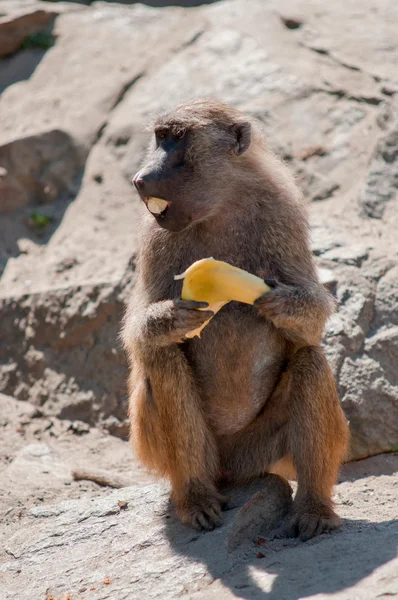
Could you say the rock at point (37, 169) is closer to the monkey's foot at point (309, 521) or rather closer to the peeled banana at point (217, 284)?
the peeled banana at point (217, 284)

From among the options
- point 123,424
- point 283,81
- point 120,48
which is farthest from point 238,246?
point 120,48

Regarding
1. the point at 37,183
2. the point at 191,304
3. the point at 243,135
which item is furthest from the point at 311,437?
the point at 37,183

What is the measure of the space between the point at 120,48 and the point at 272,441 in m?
6.36

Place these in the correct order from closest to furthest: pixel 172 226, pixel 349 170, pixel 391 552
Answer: pixel 391 552
pixel 172 226
pixel 349 170

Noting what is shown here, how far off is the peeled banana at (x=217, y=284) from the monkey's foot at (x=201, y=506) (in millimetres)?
908

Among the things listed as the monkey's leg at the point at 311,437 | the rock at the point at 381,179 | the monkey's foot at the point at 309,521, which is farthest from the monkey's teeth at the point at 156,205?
the rock at the point at 381,179

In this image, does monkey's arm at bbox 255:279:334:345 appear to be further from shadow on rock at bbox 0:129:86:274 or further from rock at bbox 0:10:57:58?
rock at bbox 0:10:57:58

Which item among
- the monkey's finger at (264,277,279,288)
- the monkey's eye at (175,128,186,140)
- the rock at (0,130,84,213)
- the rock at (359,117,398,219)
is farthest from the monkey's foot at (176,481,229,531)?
the rock at (0,130,84,213)

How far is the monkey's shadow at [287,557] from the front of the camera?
3932 mm

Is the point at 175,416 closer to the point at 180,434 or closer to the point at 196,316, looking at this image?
the point at 180,434

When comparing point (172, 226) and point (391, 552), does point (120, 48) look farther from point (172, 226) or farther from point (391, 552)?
point (391, 552)

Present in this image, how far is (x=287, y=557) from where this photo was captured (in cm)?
427

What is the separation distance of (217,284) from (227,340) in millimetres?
504

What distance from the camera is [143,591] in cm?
429
